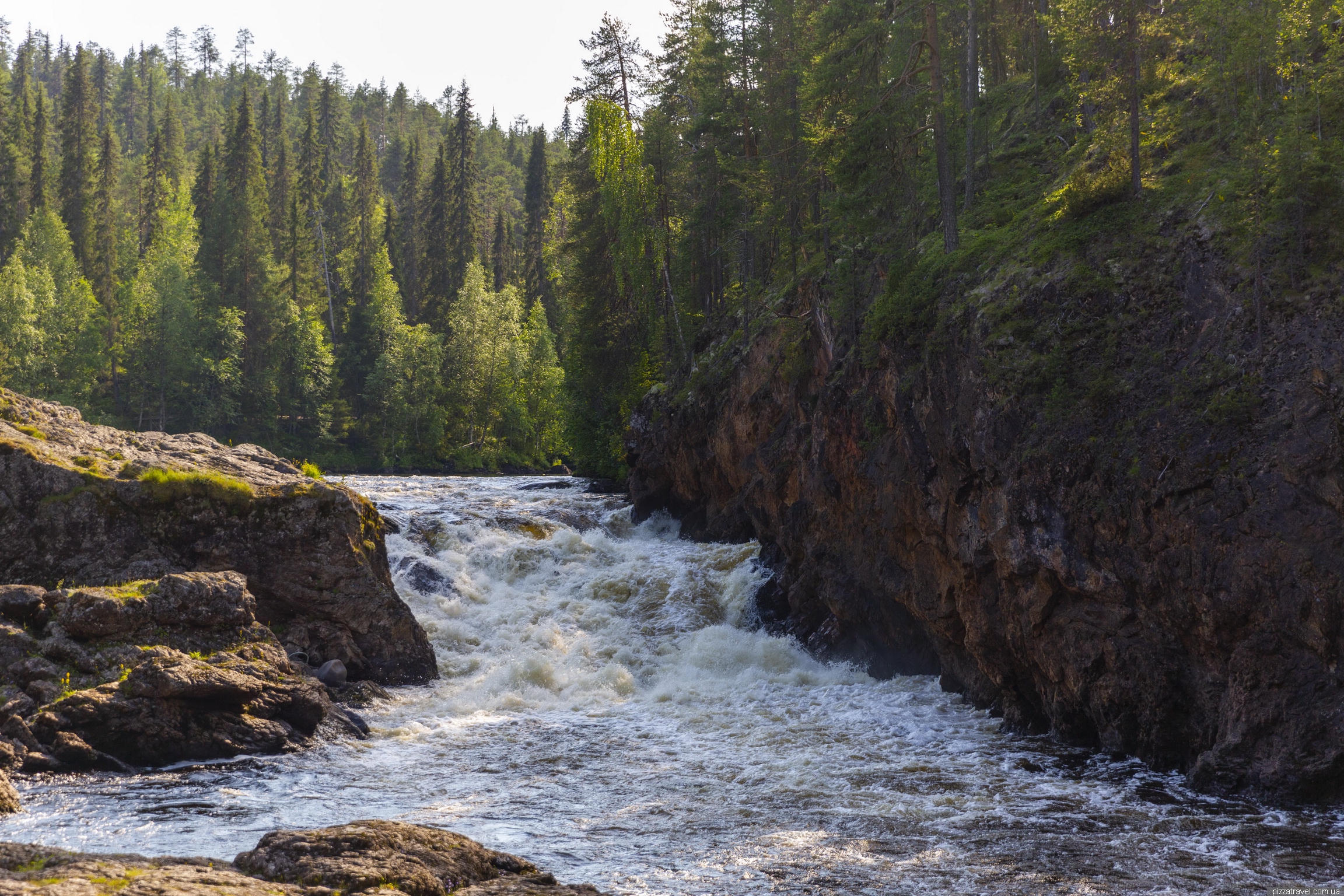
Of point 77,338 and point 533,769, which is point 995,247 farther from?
point 77,338

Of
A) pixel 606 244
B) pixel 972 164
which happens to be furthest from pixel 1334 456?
pixel 606 244

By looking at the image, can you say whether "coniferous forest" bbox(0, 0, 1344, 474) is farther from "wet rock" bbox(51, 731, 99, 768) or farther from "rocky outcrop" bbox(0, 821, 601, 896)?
"wet rock" bbox(51, 731, 99, 768)

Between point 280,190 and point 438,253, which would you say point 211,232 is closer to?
point 280,190

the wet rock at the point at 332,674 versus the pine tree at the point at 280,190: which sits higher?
the pine tree at the point at 280,190

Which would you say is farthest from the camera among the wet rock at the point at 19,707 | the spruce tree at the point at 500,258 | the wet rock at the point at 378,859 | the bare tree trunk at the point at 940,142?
the spruce tree at the point at 500,258

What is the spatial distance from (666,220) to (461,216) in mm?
Answer: 36694

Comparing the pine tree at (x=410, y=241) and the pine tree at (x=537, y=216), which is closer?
the pine tree at (x=537, y=216)

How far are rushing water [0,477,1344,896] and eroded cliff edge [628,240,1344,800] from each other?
82 centimetres

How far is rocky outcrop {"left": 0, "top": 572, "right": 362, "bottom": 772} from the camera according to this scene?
13.0 meters

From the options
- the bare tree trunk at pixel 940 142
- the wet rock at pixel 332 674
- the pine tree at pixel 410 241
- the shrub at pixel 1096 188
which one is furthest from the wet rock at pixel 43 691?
the pine tree at pixel 410 241

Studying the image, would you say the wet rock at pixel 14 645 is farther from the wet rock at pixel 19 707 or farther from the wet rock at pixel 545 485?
the wet rock at pixel 545 485

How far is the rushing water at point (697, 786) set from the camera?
1017 cm

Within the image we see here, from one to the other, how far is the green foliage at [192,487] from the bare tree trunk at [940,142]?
15160 millimetres

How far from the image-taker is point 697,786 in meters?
13.6
